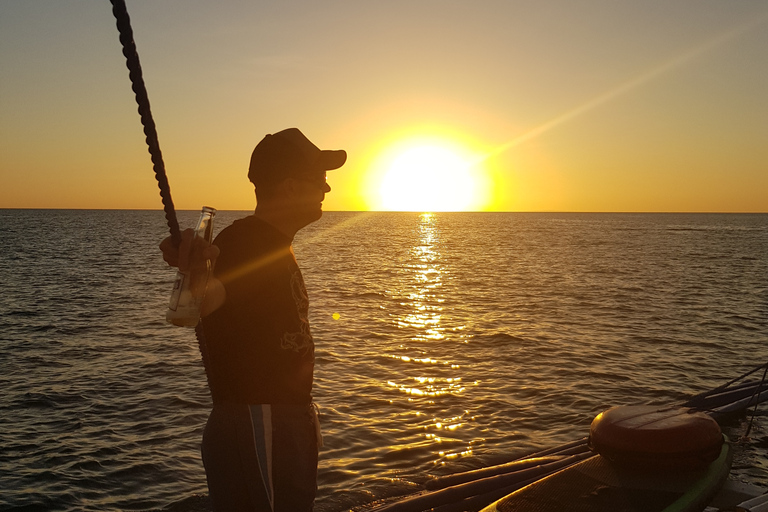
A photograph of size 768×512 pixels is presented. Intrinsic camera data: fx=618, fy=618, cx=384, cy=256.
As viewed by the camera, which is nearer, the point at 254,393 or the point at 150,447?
the point at 254,393

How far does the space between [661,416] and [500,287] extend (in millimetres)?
31066

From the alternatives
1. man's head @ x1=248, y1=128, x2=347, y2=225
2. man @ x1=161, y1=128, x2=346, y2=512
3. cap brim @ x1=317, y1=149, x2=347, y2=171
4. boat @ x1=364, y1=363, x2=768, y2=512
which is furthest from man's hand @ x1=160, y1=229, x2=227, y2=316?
boat @ x1=364, y1=363, x2=768, y2=512

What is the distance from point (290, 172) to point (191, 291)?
3.35 ft

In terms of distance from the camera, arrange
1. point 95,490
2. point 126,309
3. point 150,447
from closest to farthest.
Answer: point 95,490 → point 150,447 → point 126,309

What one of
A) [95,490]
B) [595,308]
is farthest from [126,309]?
[595,308]

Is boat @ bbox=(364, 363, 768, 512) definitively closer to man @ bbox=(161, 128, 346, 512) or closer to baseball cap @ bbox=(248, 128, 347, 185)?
man @ bbox=(161, 128, 346, 512)

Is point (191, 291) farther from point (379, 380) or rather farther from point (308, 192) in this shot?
point (379, 380)

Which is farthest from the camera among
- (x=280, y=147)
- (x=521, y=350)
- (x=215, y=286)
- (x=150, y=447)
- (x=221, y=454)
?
(x=521, y=350)

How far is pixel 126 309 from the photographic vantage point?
88.6ft

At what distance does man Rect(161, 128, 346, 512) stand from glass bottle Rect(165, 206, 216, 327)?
21cm

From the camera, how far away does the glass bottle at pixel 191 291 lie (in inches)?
103

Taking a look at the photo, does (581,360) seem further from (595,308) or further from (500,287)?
(500,287)

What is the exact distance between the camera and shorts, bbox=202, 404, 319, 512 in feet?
10.0

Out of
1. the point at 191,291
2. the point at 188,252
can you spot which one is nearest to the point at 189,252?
the point at 188,252
